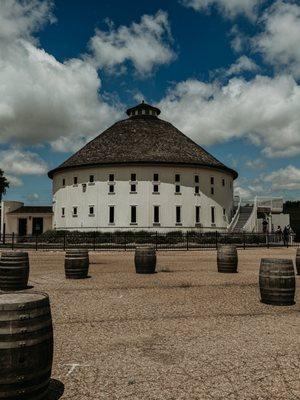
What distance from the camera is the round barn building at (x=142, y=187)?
54.7 meters

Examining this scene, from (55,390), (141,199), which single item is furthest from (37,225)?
(55,390)

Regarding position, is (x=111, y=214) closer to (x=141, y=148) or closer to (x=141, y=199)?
(x=141, y=199)

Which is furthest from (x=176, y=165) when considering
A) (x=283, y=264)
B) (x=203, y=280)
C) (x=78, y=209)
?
(x=283, y=264)

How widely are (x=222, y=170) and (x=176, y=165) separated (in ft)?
27.1

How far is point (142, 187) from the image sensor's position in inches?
2167

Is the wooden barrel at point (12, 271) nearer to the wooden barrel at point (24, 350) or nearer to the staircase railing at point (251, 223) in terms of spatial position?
the wooden barrel at point (24, 350)

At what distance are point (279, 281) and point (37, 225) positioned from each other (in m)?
63.9

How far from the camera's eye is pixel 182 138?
6284 cm

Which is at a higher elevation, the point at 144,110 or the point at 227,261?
the point at 144,110

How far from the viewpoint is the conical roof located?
55562 millimetres

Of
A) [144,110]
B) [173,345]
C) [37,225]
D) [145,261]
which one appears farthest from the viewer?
[37,225]

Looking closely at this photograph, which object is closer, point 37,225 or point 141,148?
point 141,148

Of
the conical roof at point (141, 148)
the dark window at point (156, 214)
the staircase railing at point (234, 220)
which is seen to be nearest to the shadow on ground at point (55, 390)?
the dark window at point (156, 214)

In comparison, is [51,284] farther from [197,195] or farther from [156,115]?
[156,115]
